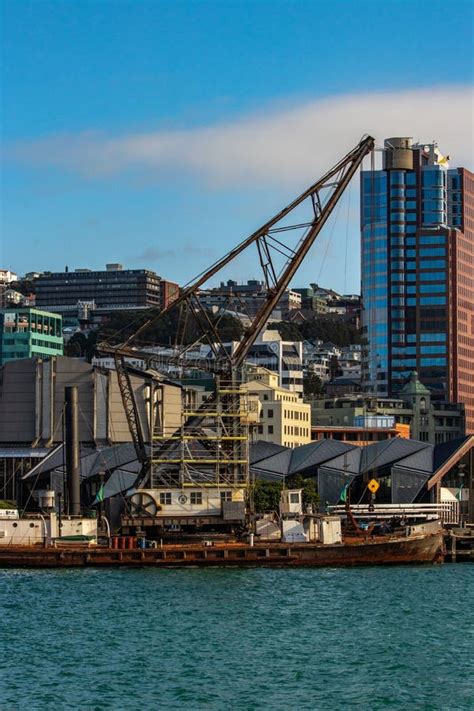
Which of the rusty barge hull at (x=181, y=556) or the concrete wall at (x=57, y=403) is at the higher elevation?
the concrete wall at (x=57, y=403)

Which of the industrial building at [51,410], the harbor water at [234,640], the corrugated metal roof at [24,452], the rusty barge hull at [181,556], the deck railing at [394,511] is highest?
the industrial building at [51,410]

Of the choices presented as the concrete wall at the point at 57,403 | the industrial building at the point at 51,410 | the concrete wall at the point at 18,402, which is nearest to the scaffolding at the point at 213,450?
the industrial building at the point at 51,410

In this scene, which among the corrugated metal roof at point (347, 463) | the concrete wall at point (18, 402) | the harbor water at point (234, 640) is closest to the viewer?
the harbor water at point (234, 640)

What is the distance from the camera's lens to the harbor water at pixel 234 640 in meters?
55.2

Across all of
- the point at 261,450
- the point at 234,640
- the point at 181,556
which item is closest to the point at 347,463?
the point at 261,450

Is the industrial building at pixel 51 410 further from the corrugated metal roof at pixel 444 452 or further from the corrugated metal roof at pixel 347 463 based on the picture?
the corrugated metal roof at pixel 444 452

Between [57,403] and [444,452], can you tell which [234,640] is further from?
[57,403]

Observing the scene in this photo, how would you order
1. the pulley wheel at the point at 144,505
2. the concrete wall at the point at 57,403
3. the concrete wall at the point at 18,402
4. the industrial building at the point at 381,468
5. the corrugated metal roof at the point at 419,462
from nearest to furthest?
the pulley wheel at the point at 144,505
the industrial building at the point at 381,468
the corrugated metal roof at the point at 419,462
the concrete wall at the point at 57,403
the concrete wall at the point at 18,402

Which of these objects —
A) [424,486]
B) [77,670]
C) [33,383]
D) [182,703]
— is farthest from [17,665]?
[33,383]

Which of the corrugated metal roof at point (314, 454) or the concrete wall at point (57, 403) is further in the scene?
the concrete wall at point (57, 403)

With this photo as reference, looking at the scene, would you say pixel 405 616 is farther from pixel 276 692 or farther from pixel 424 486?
pixel 424 486

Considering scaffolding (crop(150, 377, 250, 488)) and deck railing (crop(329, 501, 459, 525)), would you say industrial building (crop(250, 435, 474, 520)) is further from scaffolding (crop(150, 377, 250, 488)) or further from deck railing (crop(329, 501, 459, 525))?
scaffolding (crop(150, 377, 250, 488))

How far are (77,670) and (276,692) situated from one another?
27.2 feet

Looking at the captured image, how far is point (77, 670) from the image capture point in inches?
2362
